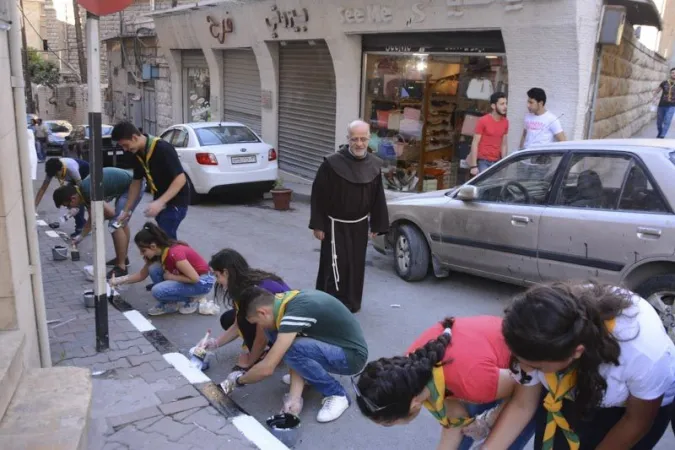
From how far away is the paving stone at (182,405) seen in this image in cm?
369

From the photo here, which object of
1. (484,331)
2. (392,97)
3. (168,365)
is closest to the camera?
(484,331)

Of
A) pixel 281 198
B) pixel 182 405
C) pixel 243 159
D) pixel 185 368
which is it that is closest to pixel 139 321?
pixel 185 368

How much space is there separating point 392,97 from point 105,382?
8.18 m

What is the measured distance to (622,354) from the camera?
204 centimetres

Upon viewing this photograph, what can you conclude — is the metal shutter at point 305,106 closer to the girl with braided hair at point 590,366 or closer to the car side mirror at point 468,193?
the car side mirror at point 468,193

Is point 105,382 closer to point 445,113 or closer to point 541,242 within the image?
point 541,242

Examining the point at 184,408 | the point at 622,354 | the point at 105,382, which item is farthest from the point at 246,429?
the point at 622,354

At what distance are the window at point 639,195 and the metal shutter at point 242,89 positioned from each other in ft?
38.4

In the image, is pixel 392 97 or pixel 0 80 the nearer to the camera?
pixel 0 80

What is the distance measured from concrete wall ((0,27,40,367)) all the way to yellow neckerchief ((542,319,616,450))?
288 cm

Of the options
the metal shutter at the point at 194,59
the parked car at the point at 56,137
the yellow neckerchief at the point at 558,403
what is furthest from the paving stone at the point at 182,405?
the parked car at the point at 56,137

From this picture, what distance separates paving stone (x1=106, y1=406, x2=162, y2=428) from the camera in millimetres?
3532

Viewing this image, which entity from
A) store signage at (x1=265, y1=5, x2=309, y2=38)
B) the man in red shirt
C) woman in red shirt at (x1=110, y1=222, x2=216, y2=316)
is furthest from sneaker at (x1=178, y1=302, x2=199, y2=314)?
store signage at (x1=265, y1=5, x2=309, y2=38)

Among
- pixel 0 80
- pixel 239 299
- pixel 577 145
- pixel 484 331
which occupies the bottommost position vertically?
pixel 239 299
